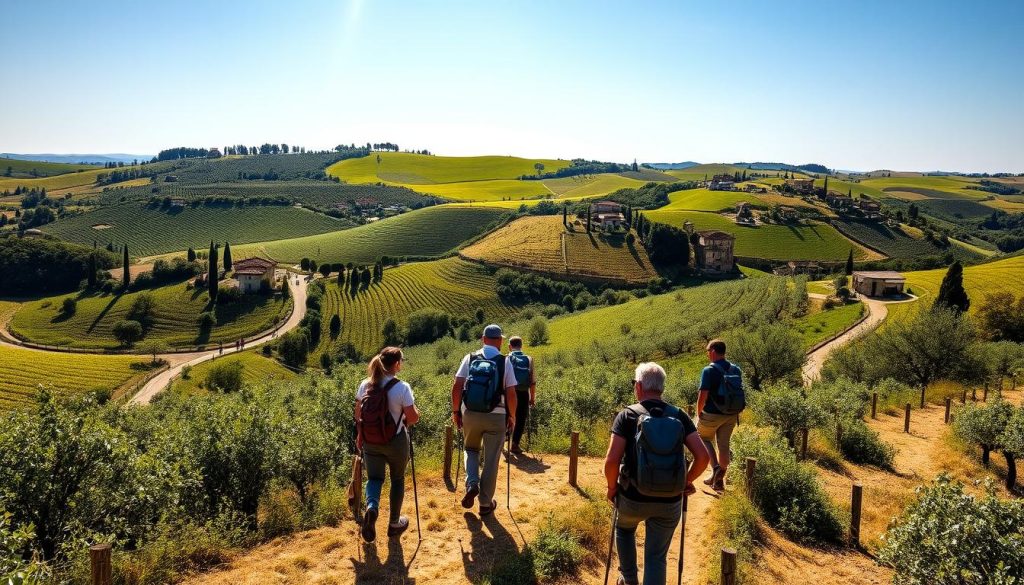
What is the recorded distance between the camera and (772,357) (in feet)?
95.5

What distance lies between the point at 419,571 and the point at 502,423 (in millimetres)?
2344

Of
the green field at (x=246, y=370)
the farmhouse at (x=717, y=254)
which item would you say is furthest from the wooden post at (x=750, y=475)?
the farmhouse at (x=717, y=254)

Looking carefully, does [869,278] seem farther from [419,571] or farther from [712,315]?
[419,571]

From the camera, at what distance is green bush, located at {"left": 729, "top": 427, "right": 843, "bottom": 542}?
9109 mm

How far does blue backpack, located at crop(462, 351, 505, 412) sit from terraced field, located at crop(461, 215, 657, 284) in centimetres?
8991

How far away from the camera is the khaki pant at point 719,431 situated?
9430mm

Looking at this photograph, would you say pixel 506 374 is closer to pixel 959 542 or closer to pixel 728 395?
pixel 728 395

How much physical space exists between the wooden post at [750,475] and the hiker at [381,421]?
19.8 ft

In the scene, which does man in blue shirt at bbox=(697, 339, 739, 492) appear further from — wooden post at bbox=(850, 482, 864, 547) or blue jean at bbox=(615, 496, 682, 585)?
blue jean at bbox=(615, 496, 682, 585)

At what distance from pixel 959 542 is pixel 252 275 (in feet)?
312

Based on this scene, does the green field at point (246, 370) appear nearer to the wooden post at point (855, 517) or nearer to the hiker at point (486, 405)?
the hiker at point (486, 405)

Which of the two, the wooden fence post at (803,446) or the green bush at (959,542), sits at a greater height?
the green bush at (959,542)

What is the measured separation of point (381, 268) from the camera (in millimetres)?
98250

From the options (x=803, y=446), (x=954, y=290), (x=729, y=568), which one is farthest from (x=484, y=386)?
(x=954, y=290)
